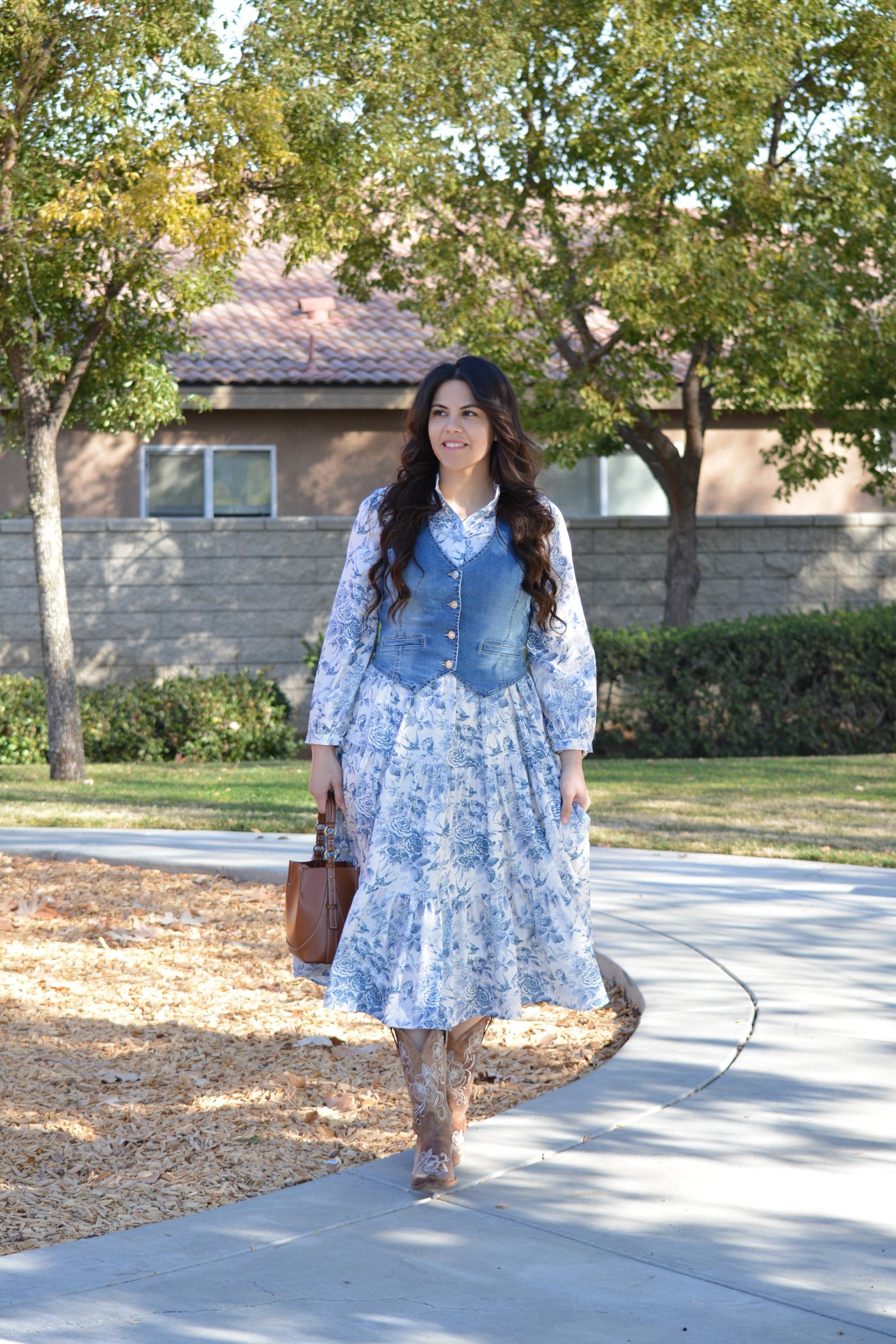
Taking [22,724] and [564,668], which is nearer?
[564,668]

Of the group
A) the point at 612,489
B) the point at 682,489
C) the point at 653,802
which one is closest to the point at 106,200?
the point at 653,802

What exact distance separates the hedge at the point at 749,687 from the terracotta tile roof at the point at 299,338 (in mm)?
4940

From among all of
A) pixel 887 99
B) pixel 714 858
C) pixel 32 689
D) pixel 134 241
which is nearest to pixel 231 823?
pixel 714 858

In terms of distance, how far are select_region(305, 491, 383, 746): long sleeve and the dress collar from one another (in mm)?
156

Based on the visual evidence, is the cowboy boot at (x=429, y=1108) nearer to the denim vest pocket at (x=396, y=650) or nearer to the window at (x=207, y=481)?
the denim vest pocket at (x=396, y=650)

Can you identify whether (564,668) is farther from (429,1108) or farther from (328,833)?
(429,1108)

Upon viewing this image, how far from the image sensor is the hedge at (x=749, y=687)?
44.9ft

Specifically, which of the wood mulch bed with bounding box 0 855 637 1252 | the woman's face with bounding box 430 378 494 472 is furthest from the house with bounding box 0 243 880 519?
the woman's face with bounding box 430 378 494 472

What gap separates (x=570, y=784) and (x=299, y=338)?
15.5 metres

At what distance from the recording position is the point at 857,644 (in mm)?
13773

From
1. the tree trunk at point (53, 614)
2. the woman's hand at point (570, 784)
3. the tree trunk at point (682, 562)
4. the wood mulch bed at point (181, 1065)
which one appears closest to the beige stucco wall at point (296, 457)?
the tree trunk at point (682, 562)

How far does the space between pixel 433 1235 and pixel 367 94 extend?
9622 millimetres

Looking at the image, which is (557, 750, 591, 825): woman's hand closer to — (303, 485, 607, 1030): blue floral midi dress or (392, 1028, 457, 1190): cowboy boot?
(303, 485, 607, 1030): blue floral midi dress

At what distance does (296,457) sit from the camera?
1775cm
